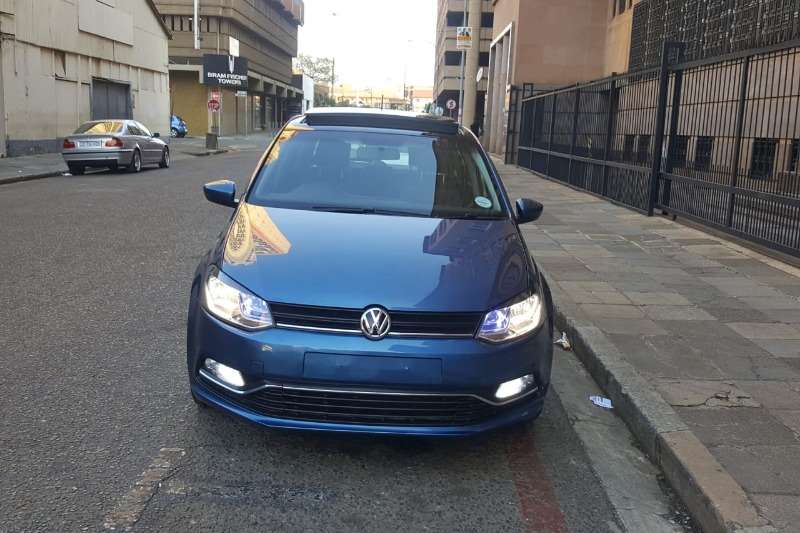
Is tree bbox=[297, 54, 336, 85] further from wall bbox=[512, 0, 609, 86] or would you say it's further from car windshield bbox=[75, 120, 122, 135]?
car windshield bbox=[75, 120, 122, 135]

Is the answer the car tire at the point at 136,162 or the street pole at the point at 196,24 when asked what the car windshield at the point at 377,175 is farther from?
the street pole at the point at 196,24

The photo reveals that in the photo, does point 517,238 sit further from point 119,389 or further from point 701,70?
point 701,70

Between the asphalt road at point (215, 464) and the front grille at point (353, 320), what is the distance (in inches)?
22.9

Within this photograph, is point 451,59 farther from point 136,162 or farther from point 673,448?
point 673,448

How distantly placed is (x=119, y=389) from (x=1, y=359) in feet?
3.48

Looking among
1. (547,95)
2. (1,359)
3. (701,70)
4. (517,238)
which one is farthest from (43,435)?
(547,95)

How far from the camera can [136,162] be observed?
66.2 ft

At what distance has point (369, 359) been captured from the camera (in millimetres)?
3121

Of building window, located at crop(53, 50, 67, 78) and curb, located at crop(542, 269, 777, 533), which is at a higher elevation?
building window, located at crop(53, 50, 67, 78)

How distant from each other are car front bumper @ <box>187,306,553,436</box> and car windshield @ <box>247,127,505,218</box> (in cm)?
128

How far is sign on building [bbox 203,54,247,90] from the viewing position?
43.1 m

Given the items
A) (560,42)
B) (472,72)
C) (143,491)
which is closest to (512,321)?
(143,491)

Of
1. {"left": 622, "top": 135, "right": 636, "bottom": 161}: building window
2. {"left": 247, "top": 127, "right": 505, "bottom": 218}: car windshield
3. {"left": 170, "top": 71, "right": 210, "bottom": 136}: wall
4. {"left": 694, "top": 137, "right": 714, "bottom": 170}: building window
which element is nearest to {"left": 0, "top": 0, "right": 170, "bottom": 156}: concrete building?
{"left": 622, "top": 135, "right": 636, "bottom": 161}: building window

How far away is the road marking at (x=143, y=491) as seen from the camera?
289 cm
